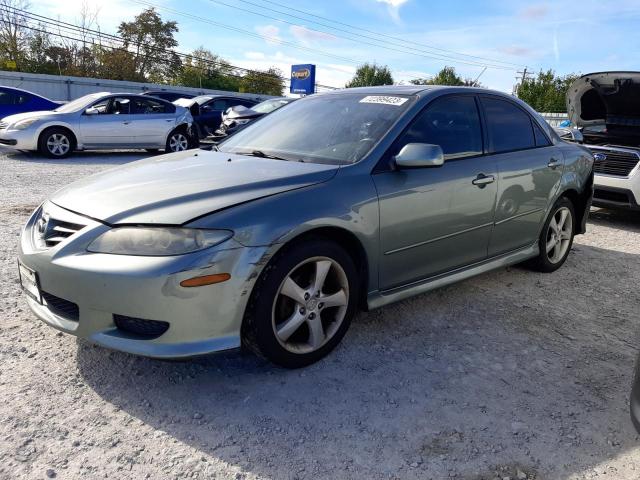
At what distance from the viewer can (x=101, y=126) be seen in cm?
1131

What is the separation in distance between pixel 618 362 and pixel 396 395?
1481mm

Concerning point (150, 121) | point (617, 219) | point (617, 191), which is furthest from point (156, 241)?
point (150, 121)

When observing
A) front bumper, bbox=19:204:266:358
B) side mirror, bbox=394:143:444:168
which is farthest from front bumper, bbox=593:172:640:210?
front bumper, bbox=19:204:266:358

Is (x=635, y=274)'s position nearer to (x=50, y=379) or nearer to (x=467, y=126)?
(x=467, y=126)

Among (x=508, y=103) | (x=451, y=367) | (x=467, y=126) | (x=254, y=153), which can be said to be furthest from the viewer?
(x=508, y=103)

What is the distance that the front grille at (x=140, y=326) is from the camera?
238 cm

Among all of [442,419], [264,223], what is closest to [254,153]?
[264,223]

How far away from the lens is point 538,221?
171 inches

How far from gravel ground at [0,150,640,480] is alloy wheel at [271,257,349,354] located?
181 mm

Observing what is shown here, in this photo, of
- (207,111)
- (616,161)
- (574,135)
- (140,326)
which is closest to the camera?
(140,326)

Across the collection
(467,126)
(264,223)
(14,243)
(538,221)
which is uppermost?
(467,126)

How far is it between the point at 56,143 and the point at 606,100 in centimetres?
1016

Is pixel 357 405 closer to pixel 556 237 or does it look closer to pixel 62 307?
pixel 62 307

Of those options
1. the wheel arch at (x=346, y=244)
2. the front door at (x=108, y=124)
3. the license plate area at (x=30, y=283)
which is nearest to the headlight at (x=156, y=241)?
the wheel arch at (x=346, y=244)
